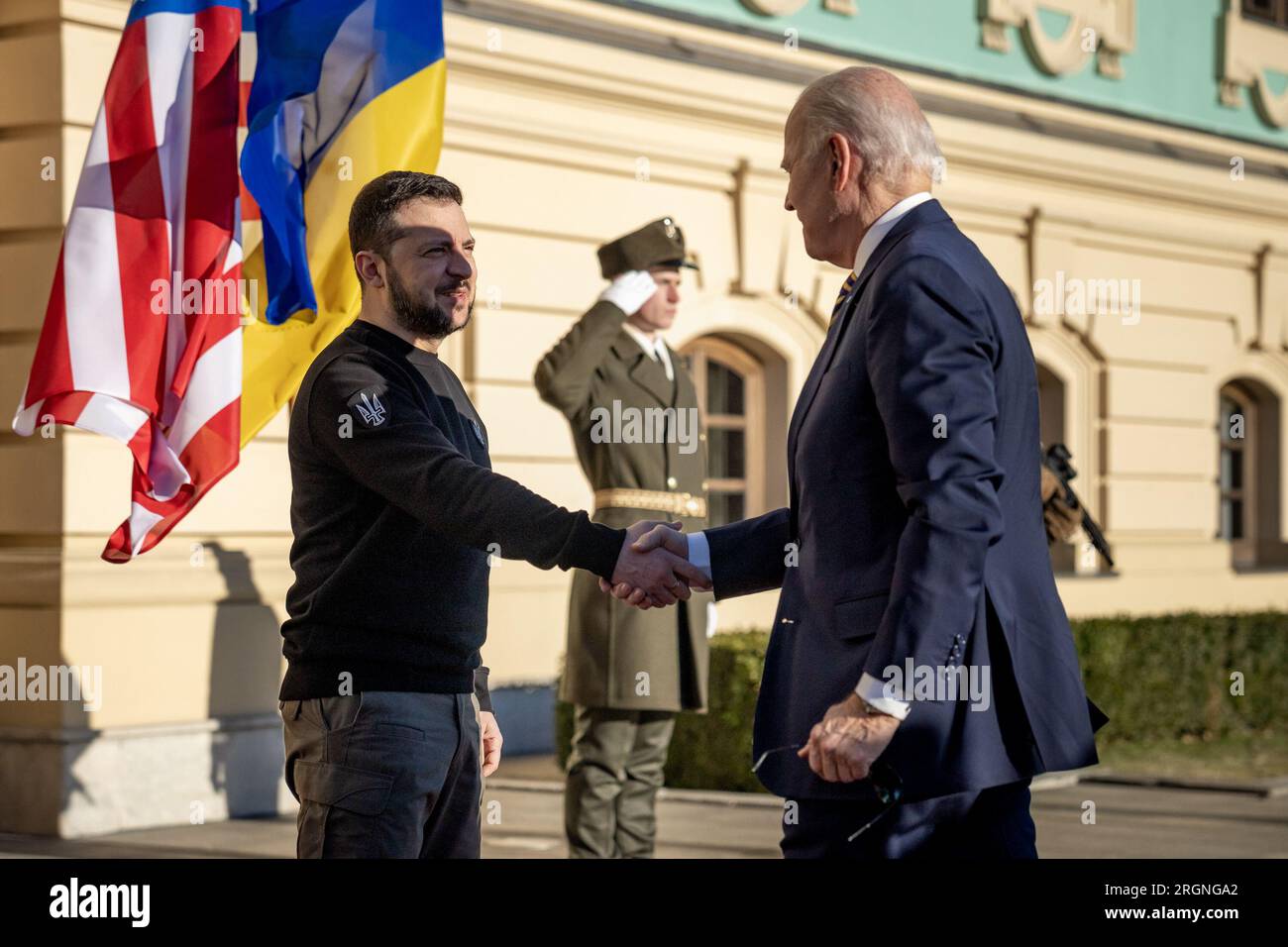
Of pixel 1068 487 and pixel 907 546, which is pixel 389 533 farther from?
pixel 1068 487

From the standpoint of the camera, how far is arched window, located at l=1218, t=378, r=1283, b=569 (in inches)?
679

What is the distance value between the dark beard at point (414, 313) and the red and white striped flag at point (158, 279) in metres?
1.67

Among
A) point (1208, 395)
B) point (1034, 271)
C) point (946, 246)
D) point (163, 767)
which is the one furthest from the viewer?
point (1208, 395)

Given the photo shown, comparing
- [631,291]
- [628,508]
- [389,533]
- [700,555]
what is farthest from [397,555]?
[631,291]

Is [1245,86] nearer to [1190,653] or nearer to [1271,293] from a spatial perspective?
[1271,293]

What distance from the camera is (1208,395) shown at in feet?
53.8

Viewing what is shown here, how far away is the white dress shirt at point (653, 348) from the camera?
7.49 metres

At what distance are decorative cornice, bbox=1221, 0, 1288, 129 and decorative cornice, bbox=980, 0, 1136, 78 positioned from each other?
131 centimetres

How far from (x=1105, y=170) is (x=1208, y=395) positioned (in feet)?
7.45

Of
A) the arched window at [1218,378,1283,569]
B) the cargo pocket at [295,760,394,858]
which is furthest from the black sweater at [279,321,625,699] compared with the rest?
the arched window at [1218,378,1283,569]

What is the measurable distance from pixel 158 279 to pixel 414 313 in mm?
1936

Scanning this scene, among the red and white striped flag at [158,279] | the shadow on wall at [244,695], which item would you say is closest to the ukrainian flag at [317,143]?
the red and white striped flag at [158,279]

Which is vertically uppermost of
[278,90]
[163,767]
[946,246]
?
[278,90]
